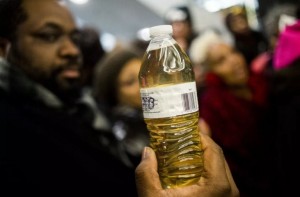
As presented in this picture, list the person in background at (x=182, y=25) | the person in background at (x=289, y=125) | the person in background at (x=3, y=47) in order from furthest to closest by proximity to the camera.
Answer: the person in background at (x=182, y=25), the person in background at (x=289, y=125), the person in background at (x=3, y=47)

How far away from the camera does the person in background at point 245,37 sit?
2.51 meters

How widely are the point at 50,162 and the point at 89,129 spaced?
0.24m

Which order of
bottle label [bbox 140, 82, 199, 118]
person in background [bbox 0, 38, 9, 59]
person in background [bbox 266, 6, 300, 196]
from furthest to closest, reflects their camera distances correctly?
person in background [bbox 266, 6, 300, 196] < person in background [bbox 0, 38, 9, 59] < bottle label [bbox 140, 82, 199, 118]

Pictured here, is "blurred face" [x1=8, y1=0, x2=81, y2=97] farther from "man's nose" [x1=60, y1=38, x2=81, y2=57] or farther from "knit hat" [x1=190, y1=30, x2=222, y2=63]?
"knit hat" [x1=190, y1=30, x2=222, y2=63]

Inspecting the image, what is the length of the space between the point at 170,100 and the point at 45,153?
47cm

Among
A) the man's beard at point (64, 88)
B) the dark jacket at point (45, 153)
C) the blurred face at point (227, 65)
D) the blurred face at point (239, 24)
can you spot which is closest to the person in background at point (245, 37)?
the blurred face at point (239, 24)

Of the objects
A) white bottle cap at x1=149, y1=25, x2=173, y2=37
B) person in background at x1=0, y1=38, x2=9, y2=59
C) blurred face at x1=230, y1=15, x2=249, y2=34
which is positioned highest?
blurred face at x1=230, y1=15, x2=249, y2=34

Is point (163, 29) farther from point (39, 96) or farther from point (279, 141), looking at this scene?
point (279, 141)

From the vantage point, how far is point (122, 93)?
5.80 ft

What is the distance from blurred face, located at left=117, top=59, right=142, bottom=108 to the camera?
1.75 meters

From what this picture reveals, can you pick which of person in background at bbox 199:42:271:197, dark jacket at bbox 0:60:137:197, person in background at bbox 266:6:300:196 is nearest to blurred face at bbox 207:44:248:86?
person in background at bbox 199:42:271:197

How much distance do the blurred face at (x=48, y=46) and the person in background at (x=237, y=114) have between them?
0.85 m

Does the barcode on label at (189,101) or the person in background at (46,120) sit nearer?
the barcode on label at (189,101)

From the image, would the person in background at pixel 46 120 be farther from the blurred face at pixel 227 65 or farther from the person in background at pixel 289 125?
the blurred face at pixel 227 65
